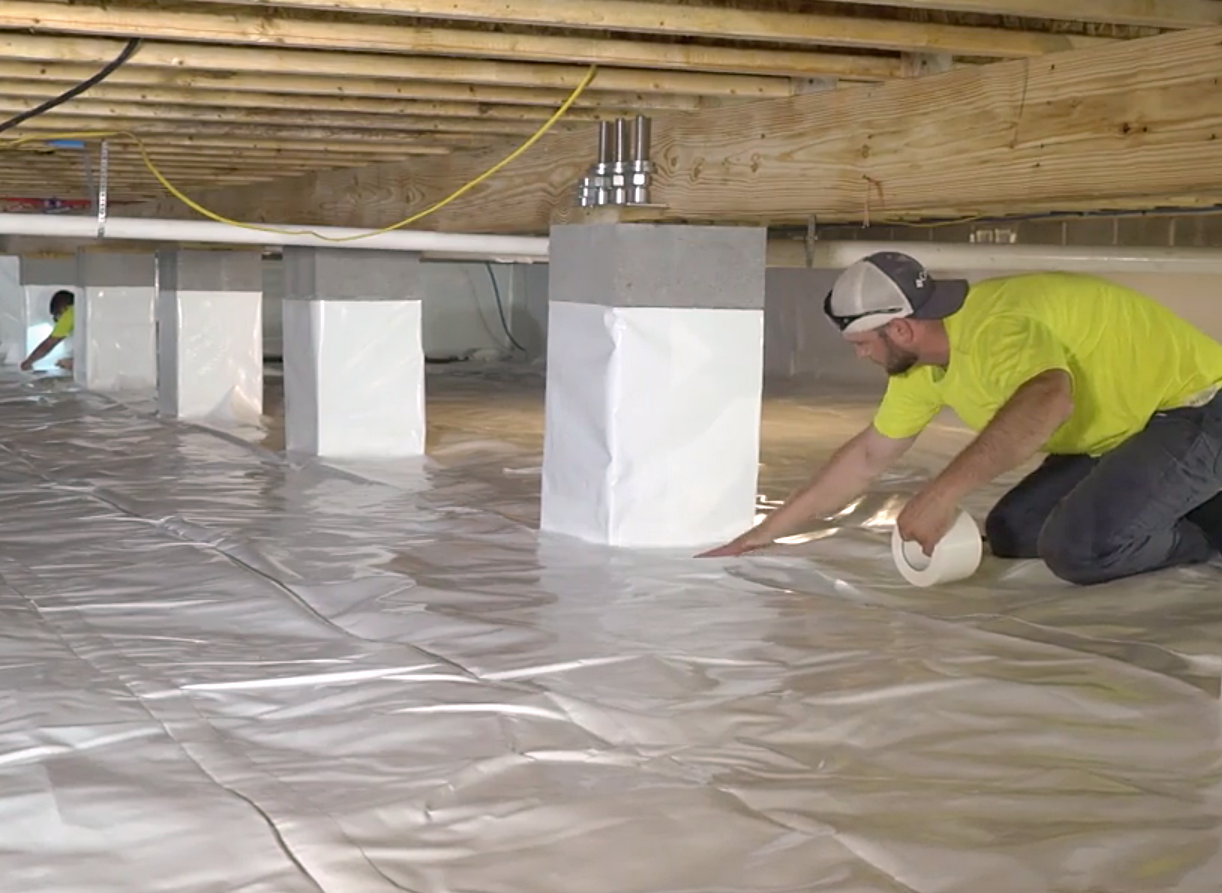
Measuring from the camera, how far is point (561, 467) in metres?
4.05

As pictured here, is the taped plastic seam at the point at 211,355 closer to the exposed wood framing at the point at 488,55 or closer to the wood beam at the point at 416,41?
the exposed wood framing at the point at 488,55

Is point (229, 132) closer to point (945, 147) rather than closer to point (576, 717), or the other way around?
point (945, 147)

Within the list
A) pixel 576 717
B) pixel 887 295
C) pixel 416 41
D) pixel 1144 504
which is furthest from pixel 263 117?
pixel 1144 504

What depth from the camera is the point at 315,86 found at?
3.57m

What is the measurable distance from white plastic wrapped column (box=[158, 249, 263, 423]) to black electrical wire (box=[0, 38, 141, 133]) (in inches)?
113

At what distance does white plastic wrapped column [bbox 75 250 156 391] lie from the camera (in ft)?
27.9

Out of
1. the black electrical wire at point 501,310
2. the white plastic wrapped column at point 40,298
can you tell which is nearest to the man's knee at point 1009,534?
the white plastic wrapped column at point 40,298

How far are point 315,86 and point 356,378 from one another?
225 centimetres

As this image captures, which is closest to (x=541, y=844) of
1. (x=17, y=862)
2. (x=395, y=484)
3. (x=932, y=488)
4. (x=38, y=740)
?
(x=17, y=862)

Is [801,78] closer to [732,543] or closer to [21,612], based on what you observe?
[732,543]

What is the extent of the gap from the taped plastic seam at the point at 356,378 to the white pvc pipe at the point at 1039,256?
1.63m

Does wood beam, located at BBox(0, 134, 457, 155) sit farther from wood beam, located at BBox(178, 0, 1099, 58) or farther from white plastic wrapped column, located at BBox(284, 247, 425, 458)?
wood beam, located at BBox(178, 0, 1099, 58)

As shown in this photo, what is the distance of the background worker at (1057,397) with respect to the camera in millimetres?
3066

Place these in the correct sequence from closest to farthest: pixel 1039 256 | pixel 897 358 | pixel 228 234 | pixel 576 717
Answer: pixel 576 717 → pixel 897 358 → pixel 228 234 → pixel 1039 256
